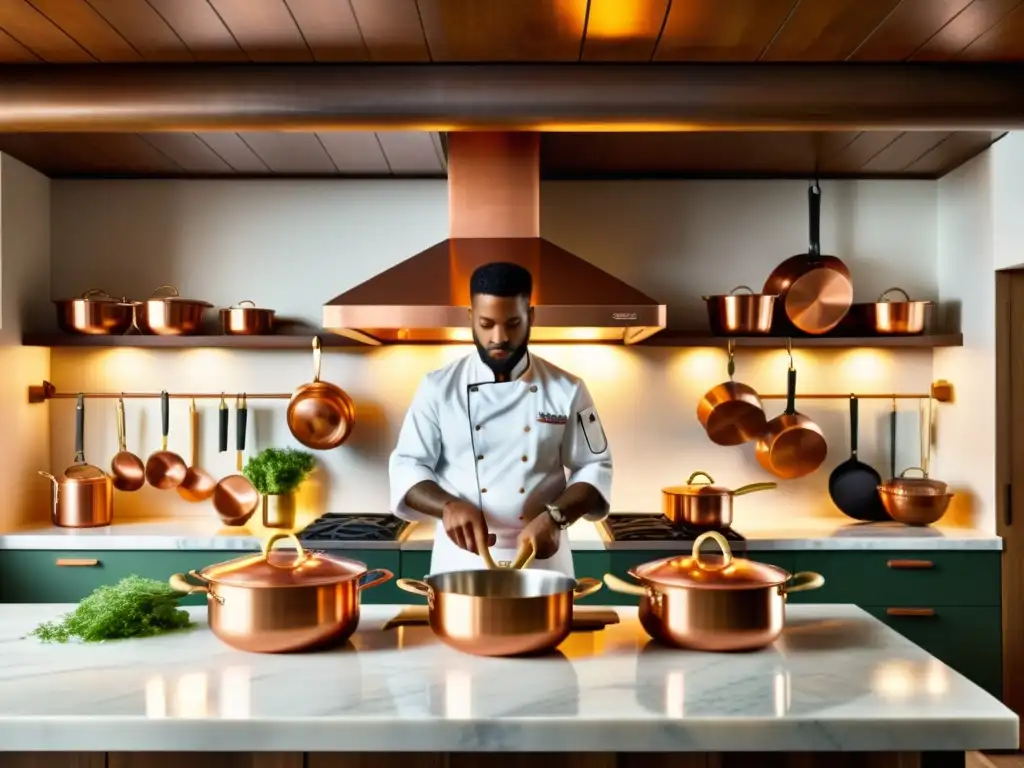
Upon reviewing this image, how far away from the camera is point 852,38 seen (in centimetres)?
262

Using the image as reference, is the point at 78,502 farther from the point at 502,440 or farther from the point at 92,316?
the point at 502,440

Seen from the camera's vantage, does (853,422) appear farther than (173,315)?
Yes

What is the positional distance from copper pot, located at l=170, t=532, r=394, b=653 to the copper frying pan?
7.37ft

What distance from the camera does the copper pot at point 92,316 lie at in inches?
154

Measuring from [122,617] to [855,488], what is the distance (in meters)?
3.13

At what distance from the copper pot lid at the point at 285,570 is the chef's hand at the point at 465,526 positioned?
0.27m

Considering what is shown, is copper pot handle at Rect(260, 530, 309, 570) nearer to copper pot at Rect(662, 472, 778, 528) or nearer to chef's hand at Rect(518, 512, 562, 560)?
chef's hand at Rect(518, 512, 562, 560)

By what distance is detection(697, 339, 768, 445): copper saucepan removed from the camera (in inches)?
160

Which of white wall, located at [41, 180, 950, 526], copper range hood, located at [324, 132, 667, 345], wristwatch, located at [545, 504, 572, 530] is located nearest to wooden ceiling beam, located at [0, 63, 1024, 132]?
copper range hood, located at [324, 132, 667, 345]

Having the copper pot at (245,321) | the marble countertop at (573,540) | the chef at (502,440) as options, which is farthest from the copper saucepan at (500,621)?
the copper pot at (245,321)

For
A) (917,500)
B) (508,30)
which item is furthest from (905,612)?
(508,30)

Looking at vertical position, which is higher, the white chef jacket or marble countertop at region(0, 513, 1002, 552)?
the white chef jacket

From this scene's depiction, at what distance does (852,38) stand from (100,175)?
10.5ft

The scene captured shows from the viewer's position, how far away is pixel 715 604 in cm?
177
